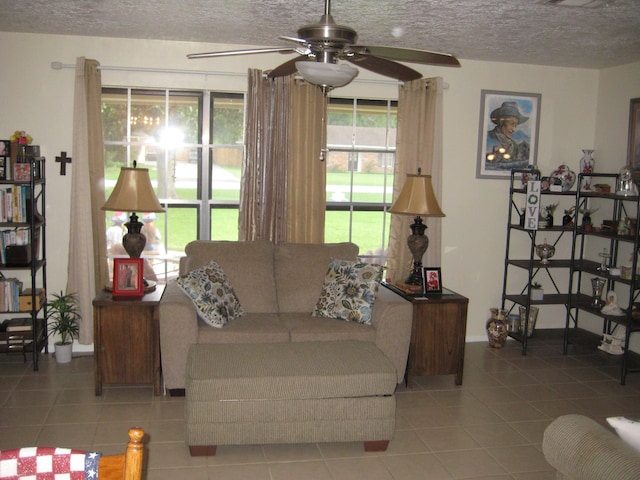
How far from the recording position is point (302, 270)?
469 centimetres

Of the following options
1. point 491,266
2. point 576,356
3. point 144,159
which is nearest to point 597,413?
point 576,356

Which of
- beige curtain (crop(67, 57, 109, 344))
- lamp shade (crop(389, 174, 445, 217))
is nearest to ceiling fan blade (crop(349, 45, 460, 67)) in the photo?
lamp shade (crop(389, 174, 445, 217))

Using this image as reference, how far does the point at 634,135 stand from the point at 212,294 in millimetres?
3779

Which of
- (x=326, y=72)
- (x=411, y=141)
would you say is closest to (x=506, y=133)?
(x=411, y=141)

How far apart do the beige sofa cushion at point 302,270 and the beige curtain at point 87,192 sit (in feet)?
4.66

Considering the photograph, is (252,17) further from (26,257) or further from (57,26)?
(26,257)

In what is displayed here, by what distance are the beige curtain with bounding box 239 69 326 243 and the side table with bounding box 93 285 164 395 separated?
1162mm

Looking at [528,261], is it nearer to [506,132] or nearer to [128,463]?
[506,132]

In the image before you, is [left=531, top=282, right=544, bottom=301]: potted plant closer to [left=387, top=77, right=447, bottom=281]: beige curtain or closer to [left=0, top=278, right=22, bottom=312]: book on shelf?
[left=387, top=77, right=447, bottom=281]: beige curtain

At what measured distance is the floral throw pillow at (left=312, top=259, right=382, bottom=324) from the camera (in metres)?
4.34

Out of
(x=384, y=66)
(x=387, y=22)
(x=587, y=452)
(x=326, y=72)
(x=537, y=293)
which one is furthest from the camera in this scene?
(x=537, y=293)

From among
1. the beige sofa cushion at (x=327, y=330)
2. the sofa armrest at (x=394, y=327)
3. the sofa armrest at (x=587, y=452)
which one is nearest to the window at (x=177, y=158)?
the beige sofa cushion at (x=327, y=330)

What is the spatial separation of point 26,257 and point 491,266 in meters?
3.93

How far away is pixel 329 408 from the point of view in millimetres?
3320
